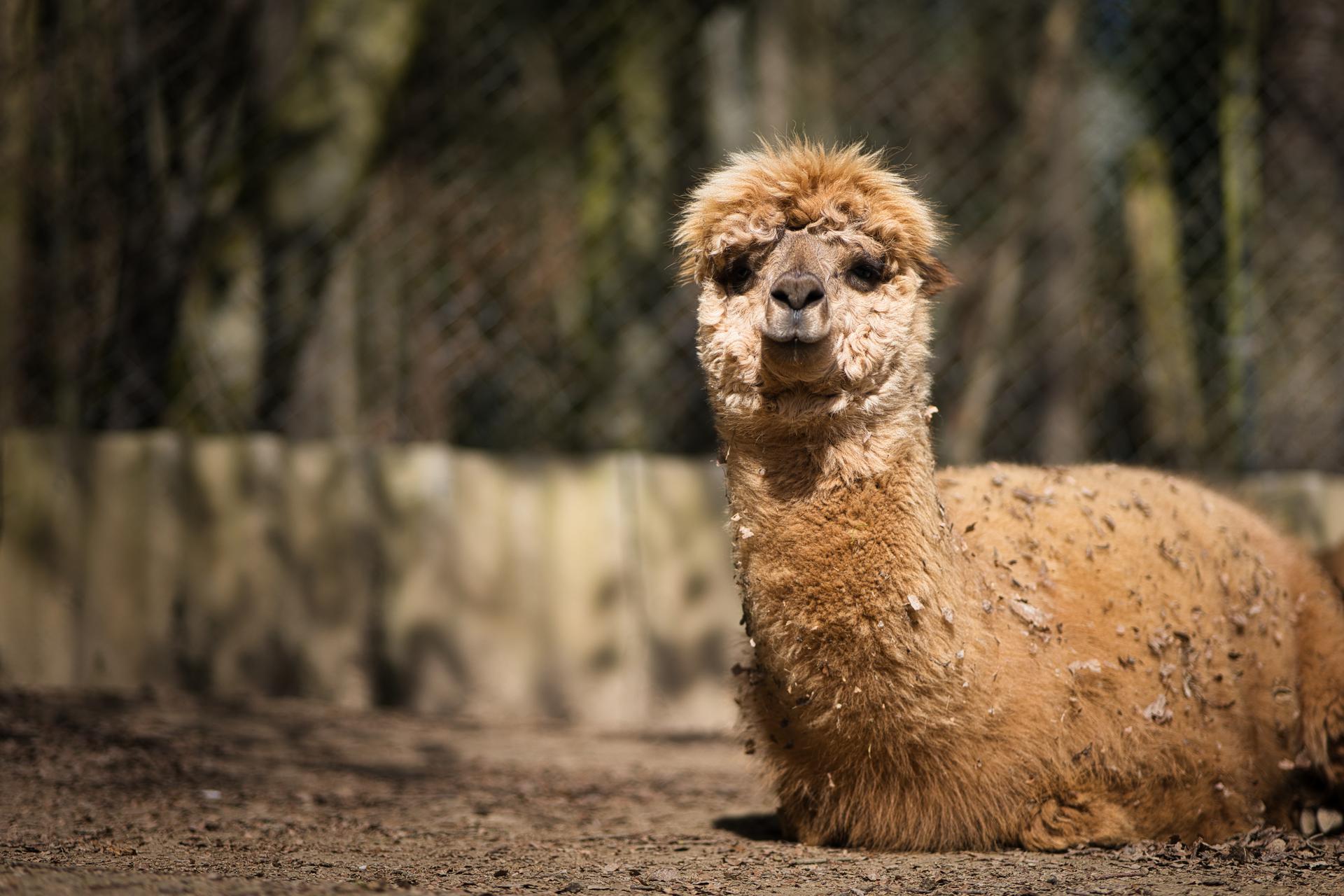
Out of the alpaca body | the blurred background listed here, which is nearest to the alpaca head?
the alpaca body

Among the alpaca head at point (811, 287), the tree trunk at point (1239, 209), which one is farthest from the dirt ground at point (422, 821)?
the tree trunk at point (1239, 209)

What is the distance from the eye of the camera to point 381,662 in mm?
5961

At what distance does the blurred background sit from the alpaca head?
0.84 meters

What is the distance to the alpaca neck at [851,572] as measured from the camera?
10.2 ft

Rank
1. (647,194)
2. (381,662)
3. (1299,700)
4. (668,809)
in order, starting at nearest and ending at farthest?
(1299,700)
(668,809)
(381,662)
(647,194)

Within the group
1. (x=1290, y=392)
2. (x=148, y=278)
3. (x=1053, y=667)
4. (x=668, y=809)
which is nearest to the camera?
(x=1053, y=667)

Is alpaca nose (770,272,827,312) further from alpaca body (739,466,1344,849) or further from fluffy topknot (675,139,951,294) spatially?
alpaca body (739,466,1344,849)

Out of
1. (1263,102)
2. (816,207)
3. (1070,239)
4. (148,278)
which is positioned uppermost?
(1263,102)

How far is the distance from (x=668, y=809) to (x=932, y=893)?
5.41 ft

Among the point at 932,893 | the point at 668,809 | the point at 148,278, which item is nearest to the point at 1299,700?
the point at 932,893

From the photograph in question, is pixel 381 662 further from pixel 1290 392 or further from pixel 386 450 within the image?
pixel 1290 392

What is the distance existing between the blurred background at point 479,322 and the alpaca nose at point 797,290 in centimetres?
124

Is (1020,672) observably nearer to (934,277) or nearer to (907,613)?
(907,613)

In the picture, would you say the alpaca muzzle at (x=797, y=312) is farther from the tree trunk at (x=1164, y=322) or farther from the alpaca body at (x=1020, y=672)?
the tree trunk at (x=1164, y=322)
